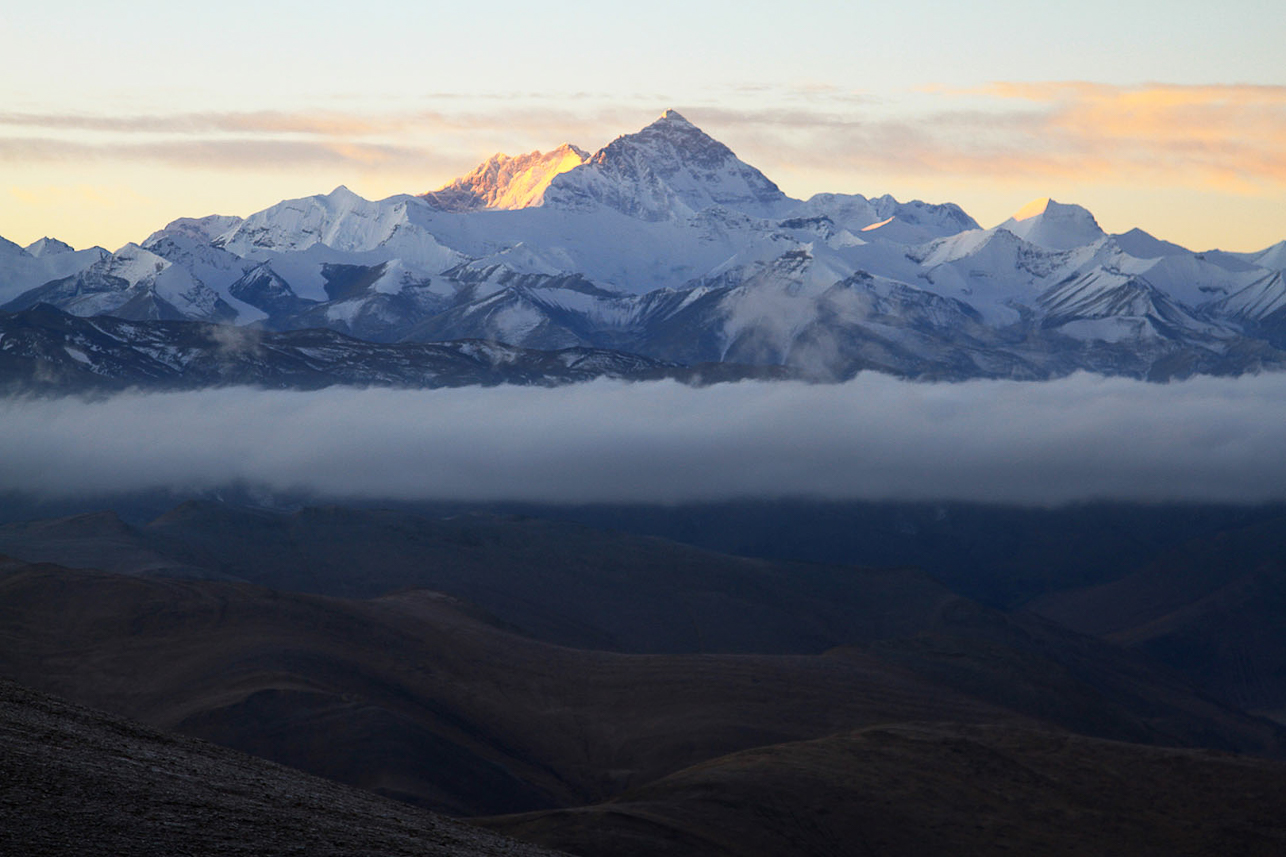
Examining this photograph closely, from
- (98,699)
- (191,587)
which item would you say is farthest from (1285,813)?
(191,587)

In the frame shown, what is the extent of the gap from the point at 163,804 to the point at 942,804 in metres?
75.2

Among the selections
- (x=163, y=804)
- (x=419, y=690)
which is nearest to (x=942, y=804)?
(x=419, y=690)

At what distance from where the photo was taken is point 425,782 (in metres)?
127

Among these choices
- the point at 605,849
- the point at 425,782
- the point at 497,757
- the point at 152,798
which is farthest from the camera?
the point at 497,757

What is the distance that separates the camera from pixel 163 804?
46.3 m

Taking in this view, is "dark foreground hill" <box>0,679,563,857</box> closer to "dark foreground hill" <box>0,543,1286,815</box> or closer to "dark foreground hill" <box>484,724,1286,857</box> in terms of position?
"dark foreground hill" <box>484,724,1286,857</box>

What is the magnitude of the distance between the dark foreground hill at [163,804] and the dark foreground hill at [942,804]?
114 feet

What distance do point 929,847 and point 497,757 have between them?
51.0m

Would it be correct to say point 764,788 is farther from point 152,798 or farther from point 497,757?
point 152,798

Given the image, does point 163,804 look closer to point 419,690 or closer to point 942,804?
point 942,804

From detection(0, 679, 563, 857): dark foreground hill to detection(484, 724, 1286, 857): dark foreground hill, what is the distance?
3479 cm

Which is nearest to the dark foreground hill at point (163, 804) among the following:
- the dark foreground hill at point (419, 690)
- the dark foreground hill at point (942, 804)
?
the dark foreground hill at point (942, 804)

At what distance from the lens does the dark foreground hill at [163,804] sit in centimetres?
4231

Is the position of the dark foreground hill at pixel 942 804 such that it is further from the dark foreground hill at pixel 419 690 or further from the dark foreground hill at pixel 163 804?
the dark foreground hill at pixel 163 804
